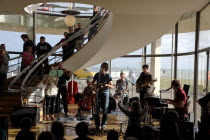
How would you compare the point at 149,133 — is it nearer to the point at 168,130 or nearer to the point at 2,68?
the point at 168,130

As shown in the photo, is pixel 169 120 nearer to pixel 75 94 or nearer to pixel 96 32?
pixel 96 32

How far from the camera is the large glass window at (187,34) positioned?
28.6ft

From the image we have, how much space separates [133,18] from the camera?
22.7 feet

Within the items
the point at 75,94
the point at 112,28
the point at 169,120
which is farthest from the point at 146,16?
the point at 75,94

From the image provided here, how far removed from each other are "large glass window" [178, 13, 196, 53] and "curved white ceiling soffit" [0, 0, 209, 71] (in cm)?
144

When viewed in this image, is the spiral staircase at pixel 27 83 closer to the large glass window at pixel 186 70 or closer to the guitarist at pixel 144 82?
the guitarist at pixel 144 82

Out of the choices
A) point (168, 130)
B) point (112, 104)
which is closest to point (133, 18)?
point (112, 104)

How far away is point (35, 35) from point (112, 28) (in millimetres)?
5533

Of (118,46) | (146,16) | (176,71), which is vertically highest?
(146,16)

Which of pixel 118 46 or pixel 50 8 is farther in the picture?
pixel 50 8

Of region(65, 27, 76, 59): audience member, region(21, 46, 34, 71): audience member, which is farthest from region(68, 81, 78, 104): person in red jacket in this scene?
region(21, 46, 34, 71): audience member

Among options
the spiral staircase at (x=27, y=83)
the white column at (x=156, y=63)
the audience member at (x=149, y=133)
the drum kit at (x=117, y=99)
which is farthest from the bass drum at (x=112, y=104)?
the audience member at (x=149, y=133)

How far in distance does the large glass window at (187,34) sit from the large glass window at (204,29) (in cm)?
68

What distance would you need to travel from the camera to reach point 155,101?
6051 mm
